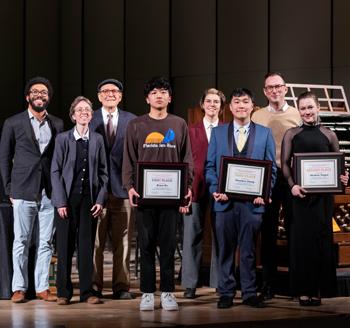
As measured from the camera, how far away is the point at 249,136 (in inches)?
259

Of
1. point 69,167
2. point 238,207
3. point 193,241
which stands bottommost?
point 193,241

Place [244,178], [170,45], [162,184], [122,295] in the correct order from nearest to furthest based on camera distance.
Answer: [162,184] < [244,178] < [122,295] < [170,45]

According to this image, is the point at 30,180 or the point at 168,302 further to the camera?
the point at 30,180

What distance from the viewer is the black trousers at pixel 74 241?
668 centimetres

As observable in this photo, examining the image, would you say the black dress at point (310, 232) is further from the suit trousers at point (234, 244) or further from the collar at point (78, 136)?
the collar at point (78, 136)

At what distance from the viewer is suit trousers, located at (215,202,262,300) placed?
652 cm

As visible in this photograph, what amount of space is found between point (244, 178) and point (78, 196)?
1.25 m

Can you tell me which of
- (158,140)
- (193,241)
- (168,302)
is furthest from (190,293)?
(158,140)

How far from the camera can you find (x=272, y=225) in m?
6.97

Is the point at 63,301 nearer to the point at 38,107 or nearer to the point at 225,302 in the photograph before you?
the point at 225,302

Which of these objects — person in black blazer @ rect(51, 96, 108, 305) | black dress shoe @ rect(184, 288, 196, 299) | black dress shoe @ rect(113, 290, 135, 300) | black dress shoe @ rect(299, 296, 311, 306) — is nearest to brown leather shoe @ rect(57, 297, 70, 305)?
person in black blazer @ rect(51, 96, 108, 305)

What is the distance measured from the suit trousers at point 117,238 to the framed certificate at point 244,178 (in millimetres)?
948

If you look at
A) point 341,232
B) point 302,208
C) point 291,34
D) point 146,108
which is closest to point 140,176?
point 302,208

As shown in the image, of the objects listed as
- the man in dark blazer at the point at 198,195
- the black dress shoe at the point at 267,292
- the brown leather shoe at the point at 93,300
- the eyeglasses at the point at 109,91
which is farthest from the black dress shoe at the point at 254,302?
the eyeglasses at the point at 109,91
